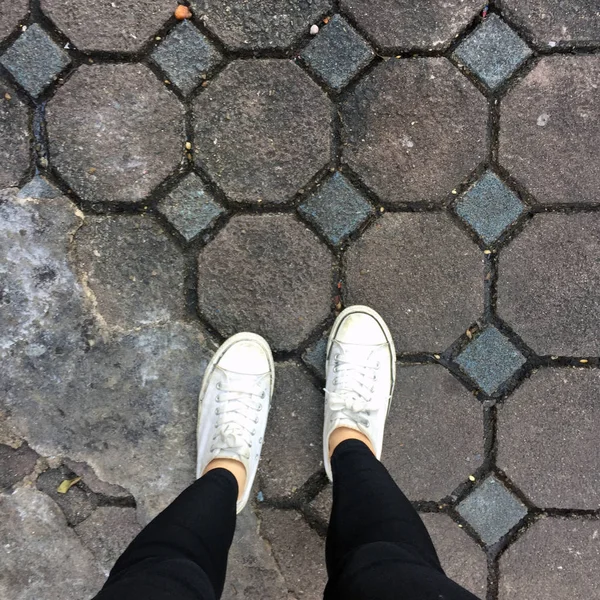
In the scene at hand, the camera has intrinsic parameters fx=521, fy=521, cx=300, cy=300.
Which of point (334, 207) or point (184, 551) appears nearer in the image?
point (184, 551)

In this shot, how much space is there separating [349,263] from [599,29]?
1.09 meters

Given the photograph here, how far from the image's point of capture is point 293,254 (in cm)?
164

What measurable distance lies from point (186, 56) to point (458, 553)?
70.6 inches

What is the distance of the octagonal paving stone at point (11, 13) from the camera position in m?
1.61

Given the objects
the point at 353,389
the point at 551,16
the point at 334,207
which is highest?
the point at 551,16

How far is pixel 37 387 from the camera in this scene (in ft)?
5.34

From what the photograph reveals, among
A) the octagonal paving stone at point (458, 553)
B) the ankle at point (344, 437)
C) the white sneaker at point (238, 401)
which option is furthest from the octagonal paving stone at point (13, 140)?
the octagonal paving stone at point (458, 553)

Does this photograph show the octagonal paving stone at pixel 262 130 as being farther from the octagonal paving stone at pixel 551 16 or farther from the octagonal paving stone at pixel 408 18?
the octagonal paving stone at pixel 551 16

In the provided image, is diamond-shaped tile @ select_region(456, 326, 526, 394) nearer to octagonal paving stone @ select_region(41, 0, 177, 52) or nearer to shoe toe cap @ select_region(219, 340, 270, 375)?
shoe toe cap @ select_region(219, 340, 270, 375)

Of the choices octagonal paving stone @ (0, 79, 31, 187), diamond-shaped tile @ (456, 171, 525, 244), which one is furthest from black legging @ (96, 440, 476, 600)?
octagonal paving stone @ (0, 79, 31, 187)

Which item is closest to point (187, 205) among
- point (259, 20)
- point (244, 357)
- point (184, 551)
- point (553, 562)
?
point (244, 357)

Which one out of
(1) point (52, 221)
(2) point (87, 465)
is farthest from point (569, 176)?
(2) point (87, 465)

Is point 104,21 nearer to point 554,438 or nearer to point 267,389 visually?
point 267,389

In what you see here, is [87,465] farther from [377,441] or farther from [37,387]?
[377,441]
